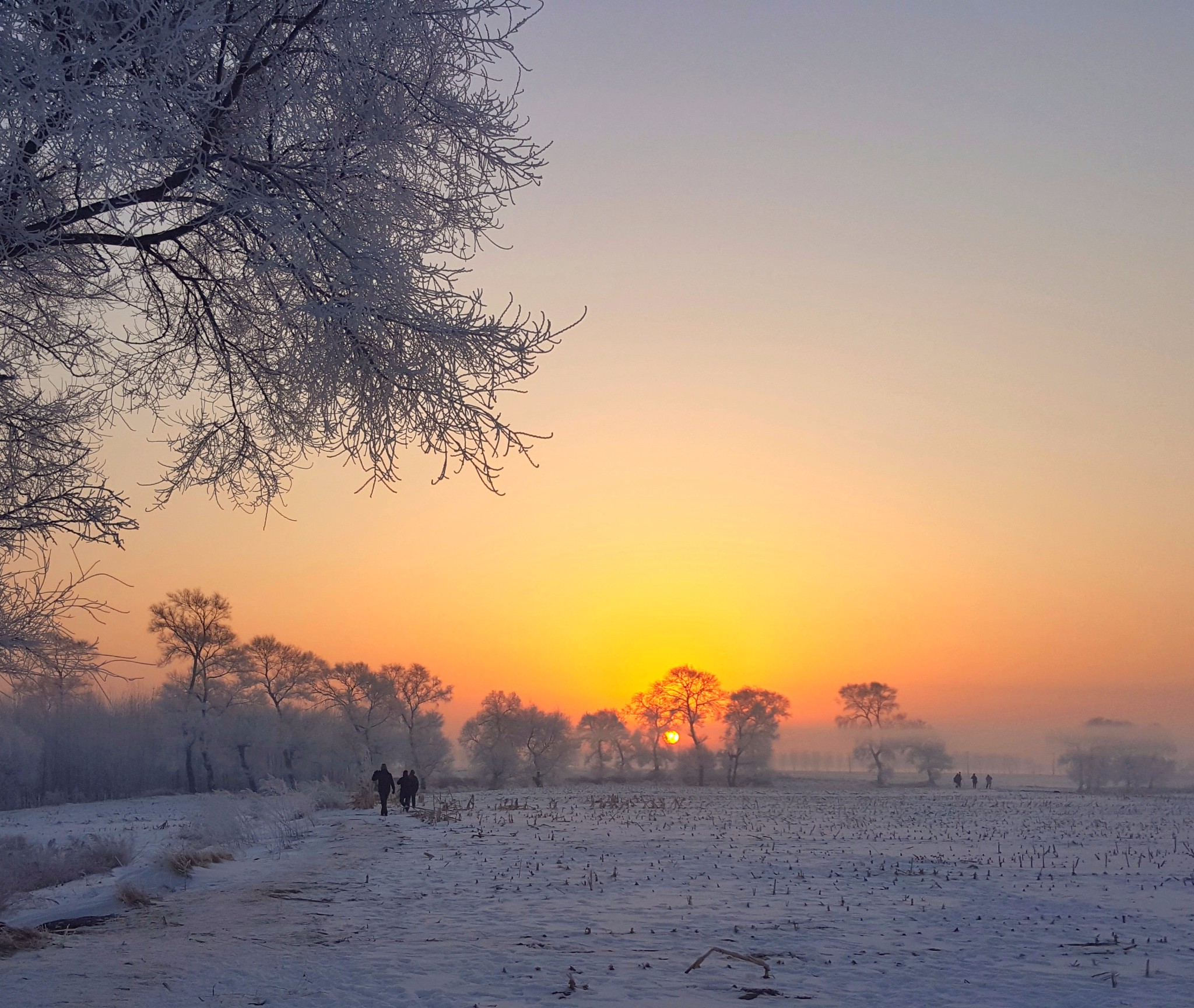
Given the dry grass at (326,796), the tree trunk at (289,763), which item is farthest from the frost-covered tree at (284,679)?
the dry grass at (326,796)

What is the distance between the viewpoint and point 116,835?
21016mm

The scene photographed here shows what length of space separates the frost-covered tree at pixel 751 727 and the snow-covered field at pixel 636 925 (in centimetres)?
6390

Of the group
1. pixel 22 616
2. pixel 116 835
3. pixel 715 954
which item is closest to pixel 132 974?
pixel 22 616

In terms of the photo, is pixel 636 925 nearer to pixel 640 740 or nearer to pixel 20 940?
pixel 20 940

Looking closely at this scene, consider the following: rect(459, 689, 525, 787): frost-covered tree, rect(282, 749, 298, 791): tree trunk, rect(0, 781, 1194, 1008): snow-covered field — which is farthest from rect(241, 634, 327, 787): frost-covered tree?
rect(0, 781, 1194, 1008): snow-covered field

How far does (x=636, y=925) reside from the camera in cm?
890

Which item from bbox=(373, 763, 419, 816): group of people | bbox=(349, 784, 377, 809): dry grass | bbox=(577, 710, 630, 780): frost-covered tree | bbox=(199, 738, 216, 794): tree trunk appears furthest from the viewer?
bbox=(577, 710, 630, 780): frost-covered tree

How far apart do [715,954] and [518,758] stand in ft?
226

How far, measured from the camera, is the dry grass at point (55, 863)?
1246 centimetres

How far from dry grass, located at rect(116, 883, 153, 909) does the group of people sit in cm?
1320

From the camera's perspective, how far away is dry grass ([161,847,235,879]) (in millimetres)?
11984

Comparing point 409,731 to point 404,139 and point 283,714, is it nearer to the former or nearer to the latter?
point 283,714

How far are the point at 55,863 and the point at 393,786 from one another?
10.8 meters

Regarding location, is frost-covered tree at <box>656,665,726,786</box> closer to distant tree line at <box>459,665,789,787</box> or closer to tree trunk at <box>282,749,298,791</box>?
distant tree line at <box>459,665,789,787</box>
